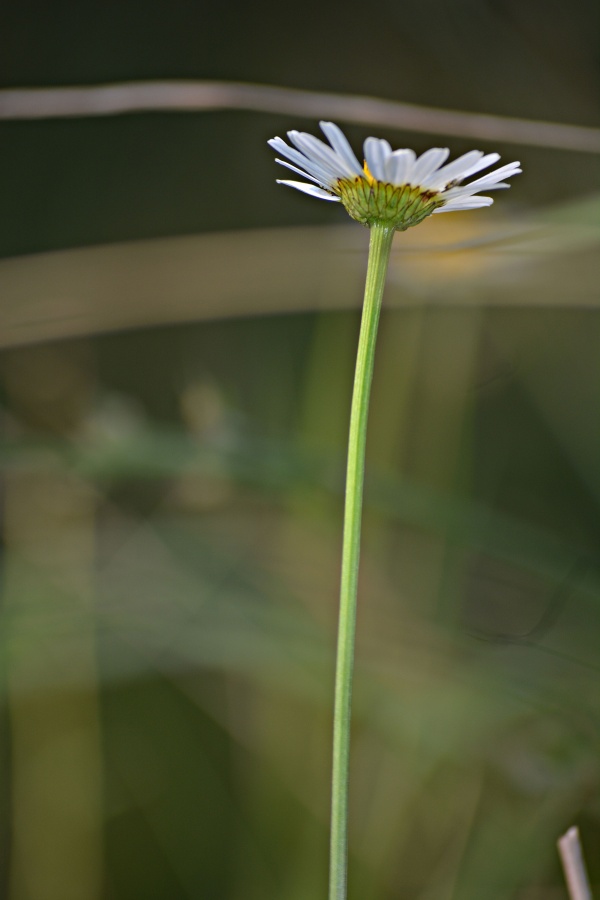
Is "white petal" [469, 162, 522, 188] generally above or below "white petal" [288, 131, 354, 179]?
below

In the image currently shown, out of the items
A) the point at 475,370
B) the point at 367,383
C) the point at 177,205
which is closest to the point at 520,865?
the point at 367,383

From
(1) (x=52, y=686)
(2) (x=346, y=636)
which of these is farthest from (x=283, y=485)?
(2) (x=346, y=636)

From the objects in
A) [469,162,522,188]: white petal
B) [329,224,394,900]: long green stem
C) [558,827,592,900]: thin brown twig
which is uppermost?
[469,162,522,188]: white petal

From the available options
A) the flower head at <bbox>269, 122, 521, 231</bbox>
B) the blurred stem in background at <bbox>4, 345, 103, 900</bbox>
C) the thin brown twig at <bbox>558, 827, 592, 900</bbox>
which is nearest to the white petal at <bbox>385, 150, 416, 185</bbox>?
the flower head at <bbox>269, 122, 521, 231</bbox>

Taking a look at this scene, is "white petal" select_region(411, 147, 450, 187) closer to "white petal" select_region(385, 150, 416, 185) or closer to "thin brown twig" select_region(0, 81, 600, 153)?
Answer: "white petal" select_region(385, 150, 416, 185)

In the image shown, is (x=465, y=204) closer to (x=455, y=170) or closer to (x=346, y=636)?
(x=455, y=170)

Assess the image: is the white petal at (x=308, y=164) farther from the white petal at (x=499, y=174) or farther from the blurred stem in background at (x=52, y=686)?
the blurred stem in background at (x=52, y=686)

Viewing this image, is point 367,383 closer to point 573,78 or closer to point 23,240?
point 573,78
